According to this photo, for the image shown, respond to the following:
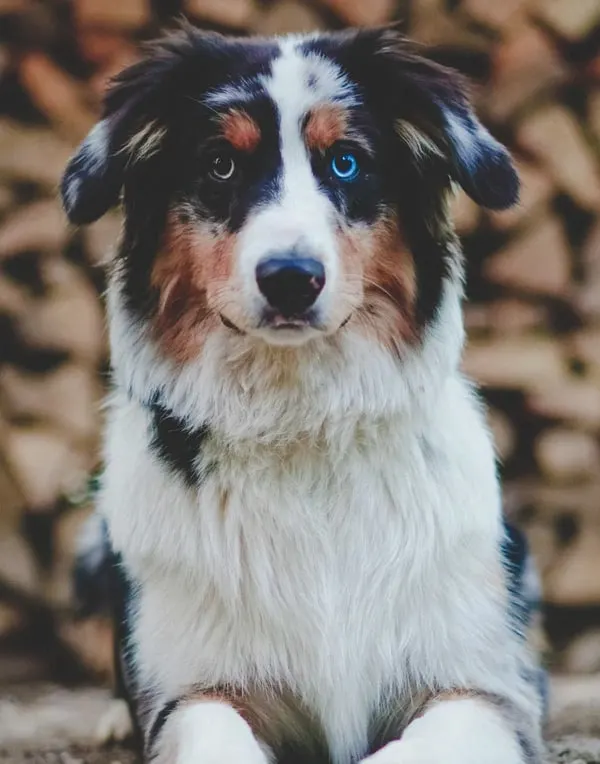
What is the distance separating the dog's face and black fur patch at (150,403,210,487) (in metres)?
0.09

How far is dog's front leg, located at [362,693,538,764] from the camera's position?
4.47 feet

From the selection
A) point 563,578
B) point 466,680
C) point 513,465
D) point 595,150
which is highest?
point 595,150

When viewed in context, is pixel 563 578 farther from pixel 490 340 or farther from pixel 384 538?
pixel 384 538

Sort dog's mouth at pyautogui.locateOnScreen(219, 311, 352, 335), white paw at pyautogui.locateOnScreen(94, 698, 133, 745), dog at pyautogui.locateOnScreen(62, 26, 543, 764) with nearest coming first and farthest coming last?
dog's mouth at pyautogui.locateOnScreen(219, 311, 352, 335) → dog at pyautogui.locateOnScreen(62, 26, 543, 764) → white paw at pyautogui.locateOnScreen(94, 698, 133, 745)

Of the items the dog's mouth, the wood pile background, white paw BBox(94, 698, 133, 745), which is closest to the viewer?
the dog's mouth

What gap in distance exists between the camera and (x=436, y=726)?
4.72 ft

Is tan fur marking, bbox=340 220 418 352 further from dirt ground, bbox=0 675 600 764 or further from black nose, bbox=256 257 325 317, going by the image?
dirt ground, bbox=0 675 600 764

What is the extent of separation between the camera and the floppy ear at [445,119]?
5.24ft

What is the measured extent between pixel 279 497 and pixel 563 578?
124 cm

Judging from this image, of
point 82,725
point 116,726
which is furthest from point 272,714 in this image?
point 82,725

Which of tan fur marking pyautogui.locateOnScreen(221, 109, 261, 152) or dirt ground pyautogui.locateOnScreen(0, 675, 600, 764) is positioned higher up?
tan fur marking pyautogui.locateOnScreen(221, 109, 261, 152)

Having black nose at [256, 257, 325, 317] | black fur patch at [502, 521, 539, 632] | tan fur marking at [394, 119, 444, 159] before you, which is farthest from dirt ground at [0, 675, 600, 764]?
tan fur marking at [394, 119, 444, 159]

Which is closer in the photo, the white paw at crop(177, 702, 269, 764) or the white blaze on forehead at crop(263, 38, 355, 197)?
the white paw at crop(177, 702, 269, 764)

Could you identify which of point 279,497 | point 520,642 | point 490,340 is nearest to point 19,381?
point 490,340
